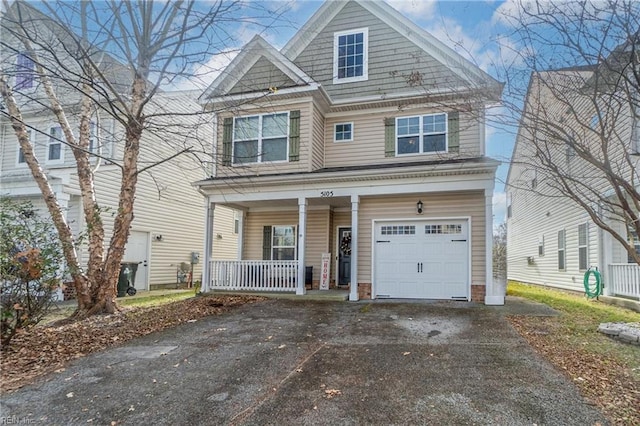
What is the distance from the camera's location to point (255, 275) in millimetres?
11430

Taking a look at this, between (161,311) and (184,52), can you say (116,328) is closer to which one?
(161,311)

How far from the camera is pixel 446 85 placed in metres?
10.2

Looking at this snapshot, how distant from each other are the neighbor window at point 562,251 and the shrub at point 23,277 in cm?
1487

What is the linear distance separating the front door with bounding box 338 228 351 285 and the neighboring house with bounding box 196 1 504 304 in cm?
3

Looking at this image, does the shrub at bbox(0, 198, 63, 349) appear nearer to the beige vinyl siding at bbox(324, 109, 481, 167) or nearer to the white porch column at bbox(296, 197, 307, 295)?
the white porch column at bbox(296, 197, 307, 295)

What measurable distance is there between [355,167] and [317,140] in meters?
1.63

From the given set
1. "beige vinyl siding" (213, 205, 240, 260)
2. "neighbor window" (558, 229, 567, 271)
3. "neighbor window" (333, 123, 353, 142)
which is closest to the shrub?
"neighbor window" (333, 123, 353, 142)

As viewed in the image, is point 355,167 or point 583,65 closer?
point 583,65

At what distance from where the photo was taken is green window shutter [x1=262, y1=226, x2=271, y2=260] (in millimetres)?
12844

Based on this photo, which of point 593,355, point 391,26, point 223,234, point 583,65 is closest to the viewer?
point 593,355

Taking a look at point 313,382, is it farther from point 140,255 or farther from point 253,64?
point 140,255

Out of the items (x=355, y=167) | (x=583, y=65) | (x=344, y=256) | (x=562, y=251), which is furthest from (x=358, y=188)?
(x=562, y=251)

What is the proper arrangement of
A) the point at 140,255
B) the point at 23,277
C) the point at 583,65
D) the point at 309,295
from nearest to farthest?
the point at 583,65
the point at 23,277
the point at 309,295
the point at 140,255

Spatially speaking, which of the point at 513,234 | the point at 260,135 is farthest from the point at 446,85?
the point at 513,234
